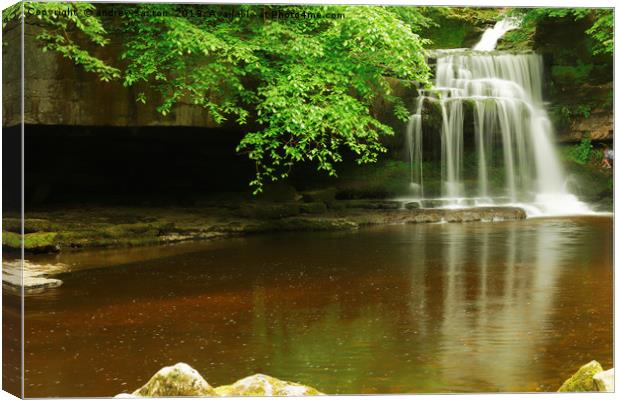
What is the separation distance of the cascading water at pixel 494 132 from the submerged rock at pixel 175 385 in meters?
3.62

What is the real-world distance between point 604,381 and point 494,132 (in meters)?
6.45

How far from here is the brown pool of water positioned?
5.78 meters

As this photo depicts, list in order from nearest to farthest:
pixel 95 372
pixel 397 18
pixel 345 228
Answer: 1. pixel 95 372
2. pixel 397 18
3. pixel 345 228

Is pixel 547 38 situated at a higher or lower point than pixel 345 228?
higher

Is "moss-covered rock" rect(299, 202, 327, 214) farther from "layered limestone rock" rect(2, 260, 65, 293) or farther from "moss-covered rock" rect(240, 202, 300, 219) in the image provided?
"layered limestone rock" rect(2, 260, 65, 293)

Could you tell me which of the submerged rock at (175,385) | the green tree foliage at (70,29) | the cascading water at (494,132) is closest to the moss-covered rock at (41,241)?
the green tree foliage at (70,29)

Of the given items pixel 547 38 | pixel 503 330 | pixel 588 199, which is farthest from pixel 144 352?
pixel 547 38

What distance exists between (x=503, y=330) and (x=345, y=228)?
11.0 ft

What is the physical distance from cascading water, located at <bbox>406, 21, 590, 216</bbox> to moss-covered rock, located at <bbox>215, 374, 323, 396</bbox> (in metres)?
3.31

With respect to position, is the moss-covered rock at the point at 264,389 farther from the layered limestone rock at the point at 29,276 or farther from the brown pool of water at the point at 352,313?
the layered limestone rock at the point at 29,276

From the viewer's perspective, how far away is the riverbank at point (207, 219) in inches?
355

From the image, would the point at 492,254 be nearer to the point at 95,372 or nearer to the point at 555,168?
the point at 555,168

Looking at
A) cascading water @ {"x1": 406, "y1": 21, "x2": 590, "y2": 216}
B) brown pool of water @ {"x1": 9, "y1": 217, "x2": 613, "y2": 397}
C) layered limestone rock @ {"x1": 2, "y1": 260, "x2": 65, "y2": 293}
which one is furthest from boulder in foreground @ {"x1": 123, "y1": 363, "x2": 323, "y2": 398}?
cascading water @ {"x1": 406, "y1": 21, "x2": 590, "y2": 216}

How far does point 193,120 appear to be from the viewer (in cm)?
892
